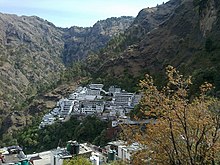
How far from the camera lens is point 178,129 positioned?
8930 mm

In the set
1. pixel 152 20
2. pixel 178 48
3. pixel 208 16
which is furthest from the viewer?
pixel 152 20

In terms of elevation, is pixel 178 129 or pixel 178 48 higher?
pixel 178 48

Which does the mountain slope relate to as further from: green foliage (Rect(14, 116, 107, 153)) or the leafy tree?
the leafy tree

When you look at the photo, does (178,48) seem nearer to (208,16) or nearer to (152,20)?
(208,16)

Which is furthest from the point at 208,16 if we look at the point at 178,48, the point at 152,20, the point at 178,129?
the point at 178,129

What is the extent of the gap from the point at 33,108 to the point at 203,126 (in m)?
71.9

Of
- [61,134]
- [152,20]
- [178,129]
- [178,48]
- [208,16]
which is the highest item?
[152,20]

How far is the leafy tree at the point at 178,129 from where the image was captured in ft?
28.7

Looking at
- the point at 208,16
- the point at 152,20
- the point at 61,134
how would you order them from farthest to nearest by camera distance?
the point at 152,20
the point at 208,16
the point at 61,134

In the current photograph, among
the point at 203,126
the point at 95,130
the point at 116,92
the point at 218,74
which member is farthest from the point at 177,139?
the point at 116,92

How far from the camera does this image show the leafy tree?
874cm

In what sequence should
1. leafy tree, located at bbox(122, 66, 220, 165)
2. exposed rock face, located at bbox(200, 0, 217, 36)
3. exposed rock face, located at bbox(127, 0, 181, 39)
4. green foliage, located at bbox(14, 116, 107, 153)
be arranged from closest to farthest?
leafy tree, located at bbox(122, 66, 220, 165), green foliage, located at bbox(14, 116, 107, 153), exposed rock face, located at bbox(200, 0, 217, 36), exposed rock face, located at bbox(127, 0, 181, 39)

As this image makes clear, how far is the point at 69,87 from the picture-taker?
82500mm

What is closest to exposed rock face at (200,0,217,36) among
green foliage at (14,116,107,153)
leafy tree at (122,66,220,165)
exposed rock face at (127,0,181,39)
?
green foliage at (14,116,107,153)
